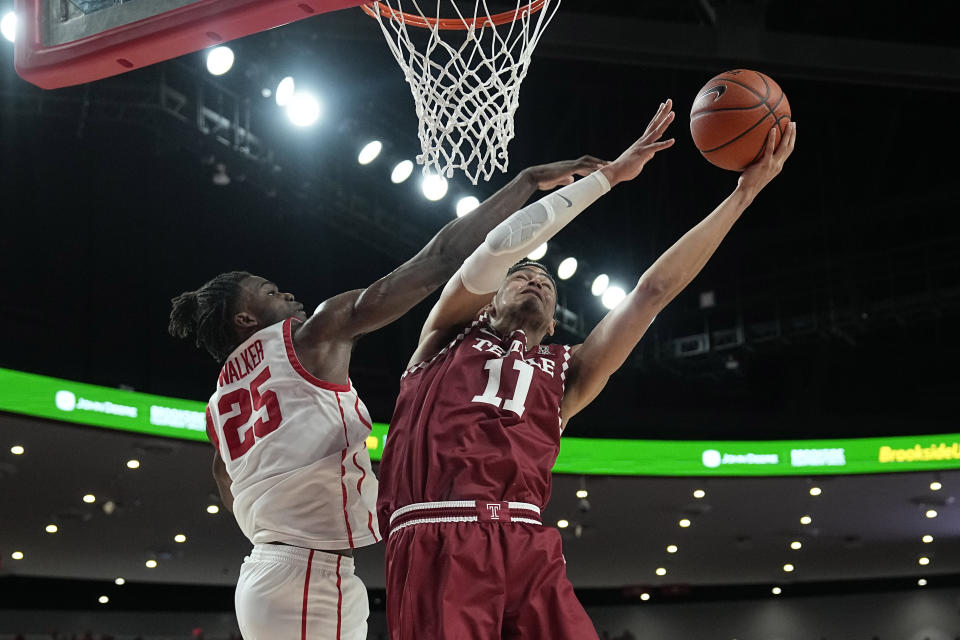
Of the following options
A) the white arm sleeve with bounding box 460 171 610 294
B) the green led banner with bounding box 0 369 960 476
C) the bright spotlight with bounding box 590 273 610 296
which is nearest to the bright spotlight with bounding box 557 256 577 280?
the bright spotlight with bounding box 590 273 610 296

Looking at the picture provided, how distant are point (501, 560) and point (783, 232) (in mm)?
11678

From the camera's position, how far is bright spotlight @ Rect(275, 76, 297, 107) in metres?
8.51

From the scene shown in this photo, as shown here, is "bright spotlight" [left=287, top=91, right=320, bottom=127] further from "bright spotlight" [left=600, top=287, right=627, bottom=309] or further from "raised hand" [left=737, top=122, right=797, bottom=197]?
"raised hand" [left=737, top=122, right=797, bottom=197]

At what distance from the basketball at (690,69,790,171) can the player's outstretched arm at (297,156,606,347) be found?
20.1 inches

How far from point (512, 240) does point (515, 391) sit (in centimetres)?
46

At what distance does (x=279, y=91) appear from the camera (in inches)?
335

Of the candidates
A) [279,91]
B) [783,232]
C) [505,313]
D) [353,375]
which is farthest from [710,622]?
[505,313]

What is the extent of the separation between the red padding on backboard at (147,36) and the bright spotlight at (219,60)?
427cm

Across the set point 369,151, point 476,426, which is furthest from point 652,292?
point 369,151

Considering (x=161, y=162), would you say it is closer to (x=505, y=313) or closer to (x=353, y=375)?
(x=353, y=375)

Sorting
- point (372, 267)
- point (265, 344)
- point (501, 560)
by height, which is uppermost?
point (372, 267)

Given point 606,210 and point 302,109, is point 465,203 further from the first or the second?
point 606,210

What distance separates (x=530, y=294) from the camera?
11.1ft

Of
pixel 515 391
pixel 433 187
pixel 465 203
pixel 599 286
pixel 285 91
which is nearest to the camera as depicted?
pixel 515 391
